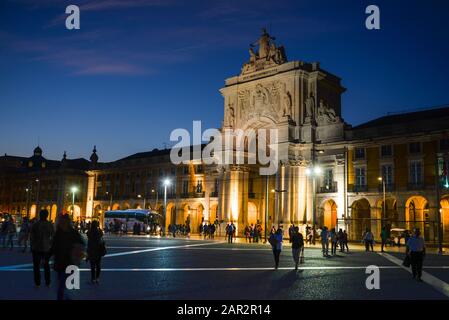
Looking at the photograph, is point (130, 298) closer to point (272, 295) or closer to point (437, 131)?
point (272, 295)

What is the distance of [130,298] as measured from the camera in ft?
35.1

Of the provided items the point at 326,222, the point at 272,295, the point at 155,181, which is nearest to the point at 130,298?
the point at 272,295

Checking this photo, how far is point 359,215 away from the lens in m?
50.3

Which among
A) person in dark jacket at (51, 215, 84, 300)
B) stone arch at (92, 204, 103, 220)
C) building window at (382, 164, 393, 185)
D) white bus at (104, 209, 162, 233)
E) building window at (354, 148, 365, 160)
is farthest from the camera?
stone arch at (92, 204, 103, 220)

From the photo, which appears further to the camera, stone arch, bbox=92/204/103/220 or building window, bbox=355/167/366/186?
stone arch, bbox=92/204/103/220

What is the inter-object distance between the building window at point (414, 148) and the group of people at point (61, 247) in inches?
1499

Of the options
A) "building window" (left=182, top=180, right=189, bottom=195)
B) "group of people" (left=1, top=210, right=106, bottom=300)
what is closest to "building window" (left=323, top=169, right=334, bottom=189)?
"building window" (left=182, top=180, right=189, bottom=195)

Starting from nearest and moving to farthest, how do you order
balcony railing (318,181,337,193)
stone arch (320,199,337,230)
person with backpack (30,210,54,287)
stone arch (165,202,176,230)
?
person with backpack (30,210,54,287)
balcony railing (318,181,337,193)
stone arch (320,199,337,230)
stone arch (165,202,176,230)

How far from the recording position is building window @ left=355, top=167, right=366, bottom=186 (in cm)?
4834

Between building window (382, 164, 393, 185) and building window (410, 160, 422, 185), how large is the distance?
2076 millimetres

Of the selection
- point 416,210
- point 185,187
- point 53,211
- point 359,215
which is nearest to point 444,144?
point 416,210

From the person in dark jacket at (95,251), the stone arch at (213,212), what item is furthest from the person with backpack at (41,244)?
the stone arch at (213,212)

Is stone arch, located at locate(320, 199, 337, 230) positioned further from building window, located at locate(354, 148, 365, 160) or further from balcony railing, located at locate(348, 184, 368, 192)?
building window, located at locate(354, 148, 365, 160)

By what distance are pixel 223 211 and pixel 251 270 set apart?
38.6 metres
